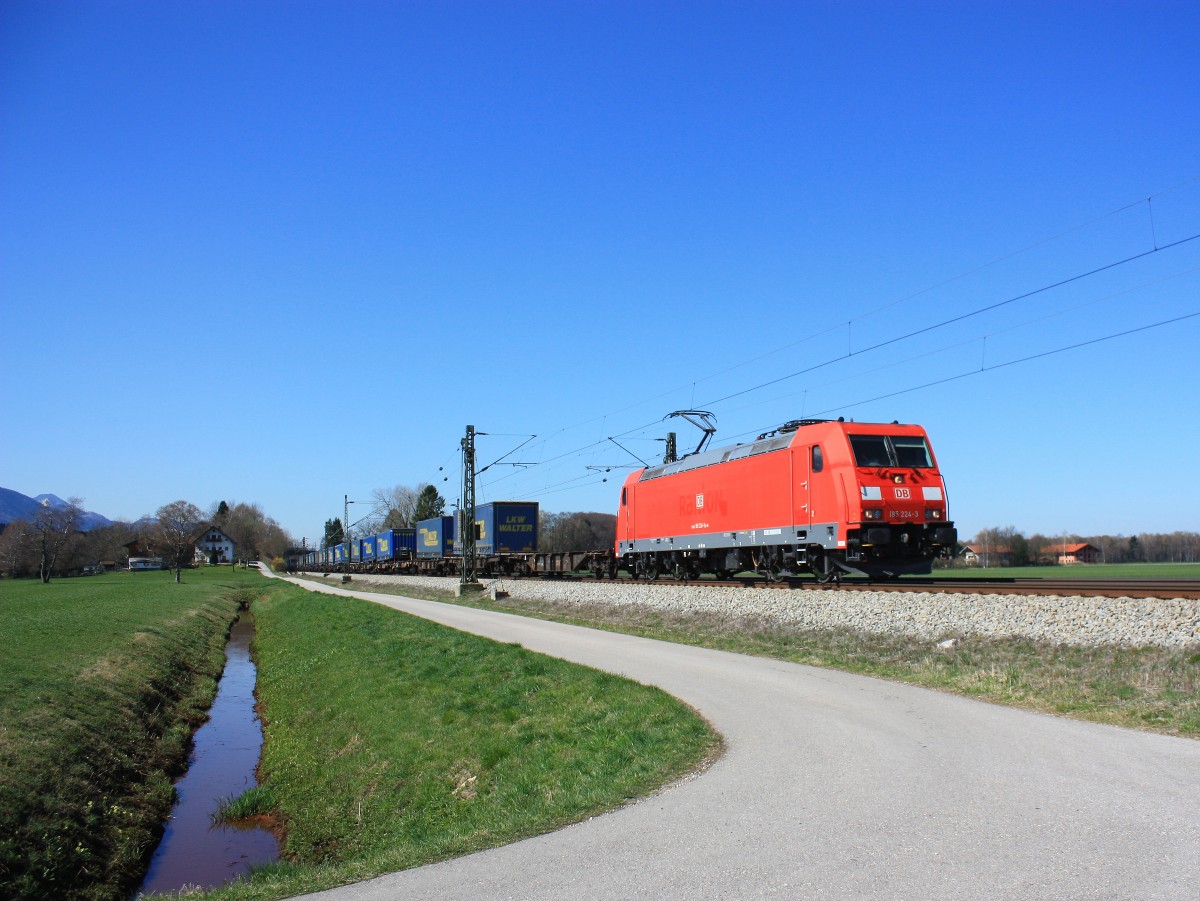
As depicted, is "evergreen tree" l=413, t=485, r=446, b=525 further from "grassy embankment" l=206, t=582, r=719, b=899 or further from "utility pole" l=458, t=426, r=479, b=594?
"grassy embankment" l=206, t=582, r=719, b=899

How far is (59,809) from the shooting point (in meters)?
10.5

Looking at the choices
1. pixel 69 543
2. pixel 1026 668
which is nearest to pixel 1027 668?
pixel 1026 668

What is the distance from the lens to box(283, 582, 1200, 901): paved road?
512 cm

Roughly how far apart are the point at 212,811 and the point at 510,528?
34606mm

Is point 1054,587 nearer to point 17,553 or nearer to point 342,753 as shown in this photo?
point 342,753

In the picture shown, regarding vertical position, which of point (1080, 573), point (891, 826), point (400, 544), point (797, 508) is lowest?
point (891, 826)

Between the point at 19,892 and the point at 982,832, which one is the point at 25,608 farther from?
the point at 982,832

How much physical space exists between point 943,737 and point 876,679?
381 cm

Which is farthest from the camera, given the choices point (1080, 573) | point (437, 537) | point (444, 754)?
point (1080, 573)

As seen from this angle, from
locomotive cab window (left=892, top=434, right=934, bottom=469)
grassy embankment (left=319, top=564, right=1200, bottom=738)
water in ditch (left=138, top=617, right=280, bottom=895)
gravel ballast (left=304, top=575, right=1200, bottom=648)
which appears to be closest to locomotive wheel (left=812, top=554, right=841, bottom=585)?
gravel ballast (left=304, top=575, right=1200, bottom=648)

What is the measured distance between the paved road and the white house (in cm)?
14609

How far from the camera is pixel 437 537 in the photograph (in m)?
57.2

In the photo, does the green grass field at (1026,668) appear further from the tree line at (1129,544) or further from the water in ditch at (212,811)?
the tree line at (1129,544)

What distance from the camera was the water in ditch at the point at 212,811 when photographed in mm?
10570
